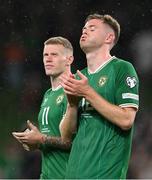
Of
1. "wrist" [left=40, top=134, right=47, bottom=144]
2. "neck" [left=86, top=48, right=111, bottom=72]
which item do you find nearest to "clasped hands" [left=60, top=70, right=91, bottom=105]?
"neck" [left=86, top=48, right=111, bottom=72]

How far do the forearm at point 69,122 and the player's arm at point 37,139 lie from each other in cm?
25

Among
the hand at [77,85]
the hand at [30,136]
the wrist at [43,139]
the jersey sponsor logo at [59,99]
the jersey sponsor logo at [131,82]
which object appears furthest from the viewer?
the jersey sponsor logo at [59,99]

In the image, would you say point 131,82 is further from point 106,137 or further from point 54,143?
point 54,143

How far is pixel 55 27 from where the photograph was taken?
6.75 metres

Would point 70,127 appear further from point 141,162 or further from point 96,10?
point 96,10

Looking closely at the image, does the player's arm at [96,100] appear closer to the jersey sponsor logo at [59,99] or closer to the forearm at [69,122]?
the forearm at [69,122]

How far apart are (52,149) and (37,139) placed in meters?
0.34

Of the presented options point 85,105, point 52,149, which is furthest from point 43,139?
point 85,105

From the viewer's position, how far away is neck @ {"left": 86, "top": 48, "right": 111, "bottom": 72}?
2822 mm

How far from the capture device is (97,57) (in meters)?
2.83

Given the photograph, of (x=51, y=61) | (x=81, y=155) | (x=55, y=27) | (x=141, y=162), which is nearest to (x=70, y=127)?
(x=81, y=155)

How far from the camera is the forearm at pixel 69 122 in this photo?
2.77m

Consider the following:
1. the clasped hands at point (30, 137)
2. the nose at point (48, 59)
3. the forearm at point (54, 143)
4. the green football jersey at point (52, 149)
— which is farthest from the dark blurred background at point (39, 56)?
the clasped hands at point (30, 137)

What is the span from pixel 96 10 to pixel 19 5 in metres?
1.05
